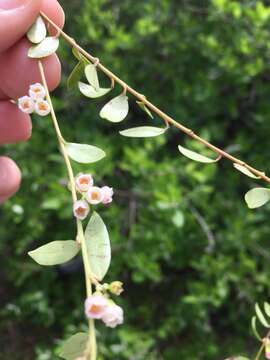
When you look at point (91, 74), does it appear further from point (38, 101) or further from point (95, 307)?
point (95, 307)

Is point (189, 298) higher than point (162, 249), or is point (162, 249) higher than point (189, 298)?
point (162, 249)

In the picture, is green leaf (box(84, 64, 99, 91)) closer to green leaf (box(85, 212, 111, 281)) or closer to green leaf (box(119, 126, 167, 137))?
green leaf (box(119, 126, 167, 137))

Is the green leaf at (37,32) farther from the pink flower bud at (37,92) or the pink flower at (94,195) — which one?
the pink flower at (94,195)

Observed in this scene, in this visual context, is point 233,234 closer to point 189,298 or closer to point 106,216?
point 189,298

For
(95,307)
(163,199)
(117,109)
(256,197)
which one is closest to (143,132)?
(117,109)

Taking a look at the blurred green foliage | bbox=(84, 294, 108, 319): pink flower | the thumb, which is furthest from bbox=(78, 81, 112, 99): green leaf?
the blurred green foliage

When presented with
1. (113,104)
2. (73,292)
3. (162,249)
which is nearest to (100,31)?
(162,249)

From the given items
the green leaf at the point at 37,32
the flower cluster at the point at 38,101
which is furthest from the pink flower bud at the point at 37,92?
the green leaf at the point at 37,32
